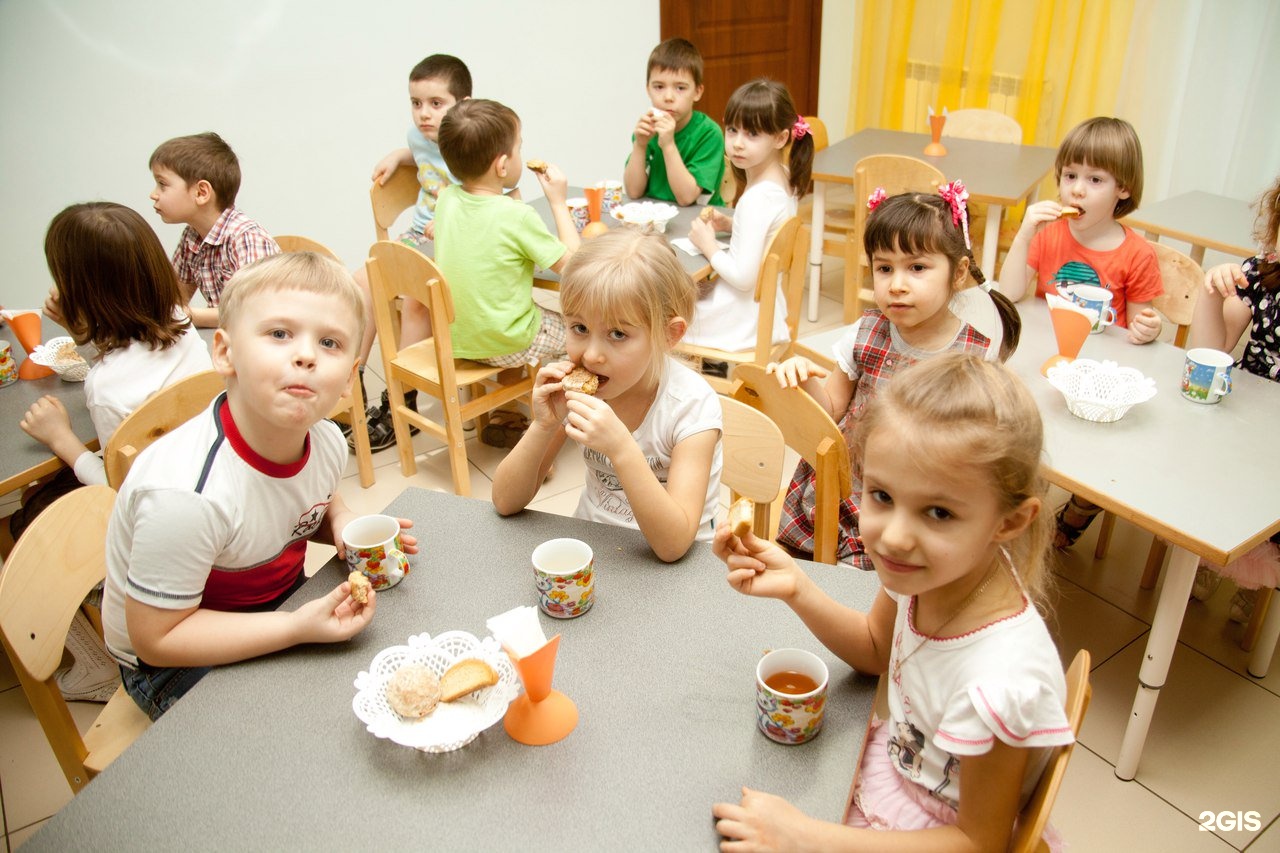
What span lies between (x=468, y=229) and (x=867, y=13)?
3.75m

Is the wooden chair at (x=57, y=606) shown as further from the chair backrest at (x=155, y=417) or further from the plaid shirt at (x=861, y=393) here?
the plaid shirt at (x=861, y=393)

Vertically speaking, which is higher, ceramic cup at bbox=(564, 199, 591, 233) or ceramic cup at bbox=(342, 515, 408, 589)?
ceramic cup at bbox=(564, 199, 591, 233)

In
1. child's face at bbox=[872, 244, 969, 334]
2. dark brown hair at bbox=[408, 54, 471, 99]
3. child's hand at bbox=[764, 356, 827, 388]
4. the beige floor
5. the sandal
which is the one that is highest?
dark brown hair at bbox=[408, 54, 471, 99]

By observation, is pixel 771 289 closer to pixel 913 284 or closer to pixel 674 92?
pixel 913 284

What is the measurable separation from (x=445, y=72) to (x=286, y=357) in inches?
101

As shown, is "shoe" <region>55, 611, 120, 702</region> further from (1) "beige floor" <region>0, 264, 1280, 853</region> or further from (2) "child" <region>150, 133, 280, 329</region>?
(2) "child" <region>150, 133, 280, 329</region>

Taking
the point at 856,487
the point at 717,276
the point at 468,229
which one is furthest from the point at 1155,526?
the point at 468,229

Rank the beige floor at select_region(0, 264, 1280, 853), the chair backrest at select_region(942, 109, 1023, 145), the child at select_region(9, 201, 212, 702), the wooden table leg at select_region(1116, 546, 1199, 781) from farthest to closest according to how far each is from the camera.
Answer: the chair backrest at select_region(942, 109, 1023, 145) < the child at select_region(9, 201, 212, 702) < the beige floor at select_region(0, 264, 1280, 853) < the wooden table leg at select_region(1116, 546, 1199, 781)

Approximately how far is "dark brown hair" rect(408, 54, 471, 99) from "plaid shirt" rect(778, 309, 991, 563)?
2.07 meters

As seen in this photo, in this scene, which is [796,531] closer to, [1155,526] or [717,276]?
[1155,526]

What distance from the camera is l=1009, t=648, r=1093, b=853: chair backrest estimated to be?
96 cm

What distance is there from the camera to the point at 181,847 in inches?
38.8

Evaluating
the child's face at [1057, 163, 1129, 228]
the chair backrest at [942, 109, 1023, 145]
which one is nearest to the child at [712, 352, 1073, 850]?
the child's face at [1057, 163, 1129, 228]

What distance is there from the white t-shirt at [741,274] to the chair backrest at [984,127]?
1.64 m
